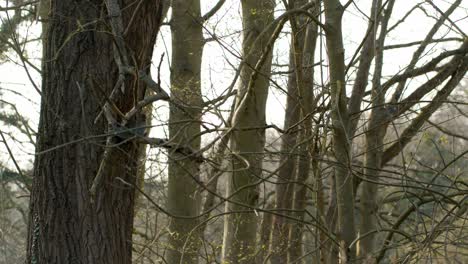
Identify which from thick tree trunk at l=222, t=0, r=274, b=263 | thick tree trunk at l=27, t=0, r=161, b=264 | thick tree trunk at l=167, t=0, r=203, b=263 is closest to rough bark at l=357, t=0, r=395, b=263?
thick tree trunk at l=222, t=0, r=274, b=263

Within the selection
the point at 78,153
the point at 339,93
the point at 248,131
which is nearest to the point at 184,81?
the point at 248,131

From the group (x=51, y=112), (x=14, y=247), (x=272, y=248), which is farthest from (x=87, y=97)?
(x=14, y=247)

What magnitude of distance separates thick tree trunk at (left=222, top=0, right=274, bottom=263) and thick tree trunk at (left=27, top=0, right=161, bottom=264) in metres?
2.38

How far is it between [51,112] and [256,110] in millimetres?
3194

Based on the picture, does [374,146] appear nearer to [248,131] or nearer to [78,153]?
[248,131]

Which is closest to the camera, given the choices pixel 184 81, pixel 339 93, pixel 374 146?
pixel 339 93

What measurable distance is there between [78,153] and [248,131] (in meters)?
2.95

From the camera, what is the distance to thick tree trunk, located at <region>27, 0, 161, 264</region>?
4551 millimetres

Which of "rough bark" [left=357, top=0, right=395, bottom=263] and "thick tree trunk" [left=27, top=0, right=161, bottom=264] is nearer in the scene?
"thick tree trunk" [left=27, top=0, right=161, bottom=264]

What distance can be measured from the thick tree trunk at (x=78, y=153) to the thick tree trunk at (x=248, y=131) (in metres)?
2.38

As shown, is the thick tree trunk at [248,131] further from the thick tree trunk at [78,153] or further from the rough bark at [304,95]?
the thick tree trunk at [78,153]

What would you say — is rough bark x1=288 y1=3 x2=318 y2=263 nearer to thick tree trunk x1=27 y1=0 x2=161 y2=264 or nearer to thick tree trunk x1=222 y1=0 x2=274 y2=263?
thick tree trunk x1=222 y1=0 x2=274 y2=263

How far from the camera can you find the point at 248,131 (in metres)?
7.29

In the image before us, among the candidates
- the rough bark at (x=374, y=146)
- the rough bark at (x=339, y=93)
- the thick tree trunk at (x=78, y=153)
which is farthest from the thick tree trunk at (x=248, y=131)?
the thick tree trunk at (x=78, y=153)
